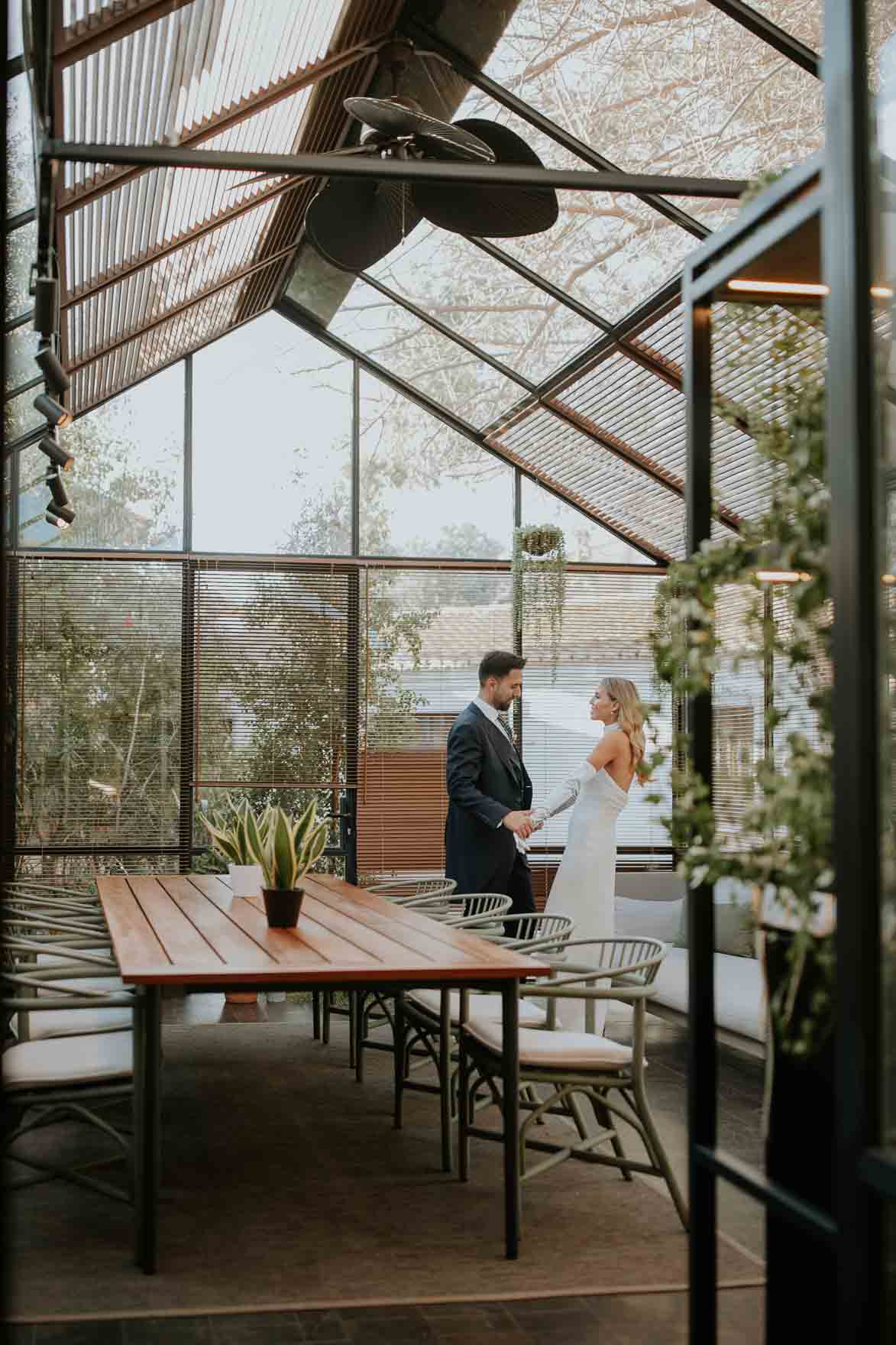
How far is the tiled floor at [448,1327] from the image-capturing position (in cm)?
338

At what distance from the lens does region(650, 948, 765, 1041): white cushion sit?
566 cm

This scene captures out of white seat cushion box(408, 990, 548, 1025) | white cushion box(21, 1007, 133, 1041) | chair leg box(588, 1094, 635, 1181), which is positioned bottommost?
chair leg box(588, 1094, 635, 1181)

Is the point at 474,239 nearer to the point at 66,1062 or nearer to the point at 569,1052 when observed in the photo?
the point at 569,1052

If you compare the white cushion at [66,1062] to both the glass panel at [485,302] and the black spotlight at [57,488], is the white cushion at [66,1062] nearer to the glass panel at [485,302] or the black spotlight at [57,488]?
the black spotlight at [57,488]

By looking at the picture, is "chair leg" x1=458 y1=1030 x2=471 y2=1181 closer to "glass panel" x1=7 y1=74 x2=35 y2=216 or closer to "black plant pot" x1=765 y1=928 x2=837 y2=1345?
"black plant pot" x1=765 y1=928 x2=837 y2=1345

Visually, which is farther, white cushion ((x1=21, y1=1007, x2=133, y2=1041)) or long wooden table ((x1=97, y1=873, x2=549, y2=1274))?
white cushion ((x1=21, y1=1007, x2=133, y2=1041))

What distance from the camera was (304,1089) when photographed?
20.3ft

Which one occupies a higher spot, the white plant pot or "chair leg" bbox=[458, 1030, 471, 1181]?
the white plant pot

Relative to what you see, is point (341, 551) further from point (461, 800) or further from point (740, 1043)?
point (740, 1043)

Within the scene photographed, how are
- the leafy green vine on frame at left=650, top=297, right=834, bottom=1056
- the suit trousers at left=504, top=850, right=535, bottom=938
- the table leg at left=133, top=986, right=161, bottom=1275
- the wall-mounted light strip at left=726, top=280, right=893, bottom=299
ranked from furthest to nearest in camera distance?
the suit trousers at left=504, top=850, right=535, bottom=938, the table leg at left=133, top=986, right=161, bottom=1275, the wall-mounted light strip at left=726, top=280, right=893, bottom=299, the leafy green vine on frame at left=650, top=297, right=834, bottom=1056

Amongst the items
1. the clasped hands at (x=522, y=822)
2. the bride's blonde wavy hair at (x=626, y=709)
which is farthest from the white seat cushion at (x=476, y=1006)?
the bride's blonde wavy hair at (x=626, y=709)

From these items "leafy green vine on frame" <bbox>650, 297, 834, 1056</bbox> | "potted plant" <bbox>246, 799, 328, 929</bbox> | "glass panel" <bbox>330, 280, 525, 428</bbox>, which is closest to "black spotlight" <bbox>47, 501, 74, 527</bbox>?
"glass panel" <bbox>330, 280, 525, 428</bbox>

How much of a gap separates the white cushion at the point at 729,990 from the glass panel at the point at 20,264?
3830 millimetres

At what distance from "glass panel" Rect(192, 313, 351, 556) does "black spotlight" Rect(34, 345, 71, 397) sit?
3.08 m
